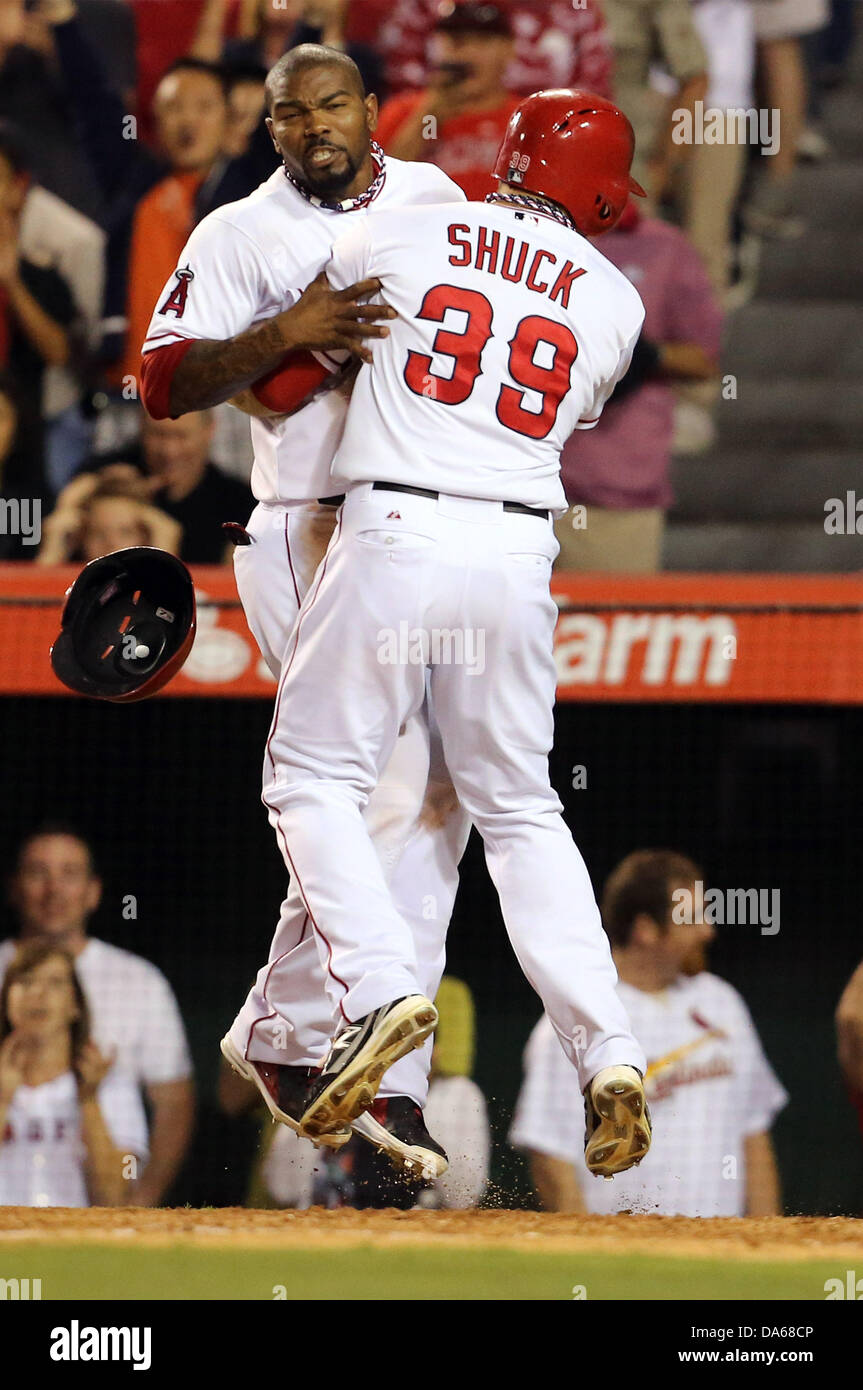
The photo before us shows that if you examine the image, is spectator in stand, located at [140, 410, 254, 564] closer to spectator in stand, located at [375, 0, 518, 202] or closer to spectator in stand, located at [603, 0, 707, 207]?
spectator in stand, located at [375, 0, 518, 202]

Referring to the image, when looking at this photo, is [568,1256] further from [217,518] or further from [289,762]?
[217,518]

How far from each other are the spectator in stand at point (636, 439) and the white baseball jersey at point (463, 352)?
233cm

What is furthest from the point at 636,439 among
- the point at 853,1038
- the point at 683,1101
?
the point at 683,1101

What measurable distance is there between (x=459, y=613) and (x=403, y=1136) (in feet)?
3.31

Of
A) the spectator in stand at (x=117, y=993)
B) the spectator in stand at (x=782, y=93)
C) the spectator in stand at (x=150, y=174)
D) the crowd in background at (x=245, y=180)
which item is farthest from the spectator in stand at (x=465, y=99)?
the spectator in stand at (x=117, y=993)

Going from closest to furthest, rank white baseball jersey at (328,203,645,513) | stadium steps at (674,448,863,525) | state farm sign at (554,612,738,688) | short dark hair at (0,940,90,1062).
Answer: white baseball jersey at (328,203,645,513) < state farm sign at (554,612,738,688) < short dark hair at (0,940,90,1062) < stadium steps at (674,448,863,525)

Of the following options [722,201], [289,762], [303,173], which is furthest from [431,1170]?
[722,201]

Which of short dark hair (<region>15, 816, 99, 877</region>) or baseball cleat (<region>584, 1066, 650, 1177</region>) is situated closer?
baseball cleat (<region>584, 1066, 650, 1177</region>)

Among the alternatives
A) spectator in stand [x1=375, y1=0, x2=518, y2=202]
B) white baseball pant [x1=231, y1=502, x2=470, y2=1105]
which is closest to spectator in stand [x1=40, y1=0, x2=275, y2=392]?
spectator in stand [x1=375, y1=0, x2=518, y2=202]

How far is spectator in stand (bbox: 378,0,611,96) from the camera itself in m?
6.06

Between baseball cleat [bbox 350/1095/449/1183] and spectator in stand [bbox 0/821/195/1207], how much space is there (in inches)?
73.7

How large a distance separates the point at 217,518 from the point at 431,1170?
2.67 metres

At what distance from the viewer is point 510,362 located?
3.21 m

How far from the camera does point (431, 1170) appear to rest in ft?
10.7
